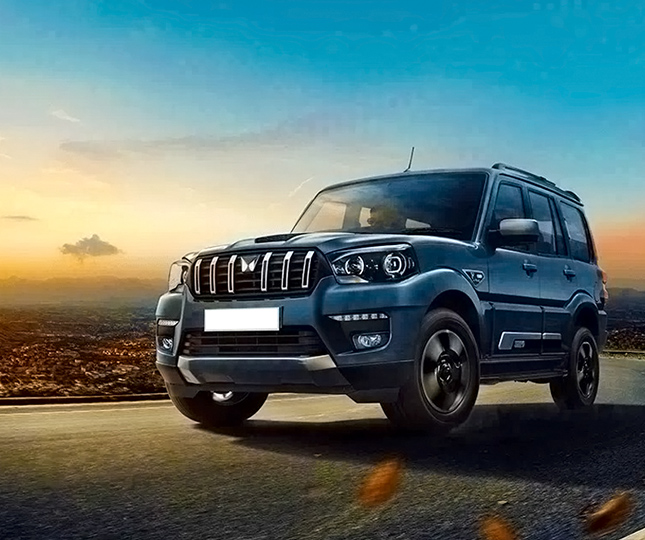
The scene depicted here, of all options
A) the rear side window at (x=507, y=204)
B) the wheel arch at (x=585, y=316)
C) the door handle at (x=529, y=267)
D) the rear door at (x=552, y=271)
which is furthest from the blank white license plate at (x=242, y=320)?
the wheel arch at (x=585, y=316)

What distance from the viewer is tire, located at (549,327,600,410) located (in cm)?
808

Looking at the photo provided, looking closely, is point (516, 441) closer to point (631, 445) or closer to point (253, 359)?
point (631, 445)

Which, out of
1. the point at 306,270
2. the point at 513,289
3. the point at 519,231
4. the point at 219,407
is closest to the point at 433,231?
the point at 519,231

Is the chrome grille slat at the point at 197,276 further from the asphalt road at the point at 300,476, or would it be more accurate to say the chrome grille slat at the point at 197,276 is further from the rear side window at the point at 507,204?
the rear side window at the point at 507,204

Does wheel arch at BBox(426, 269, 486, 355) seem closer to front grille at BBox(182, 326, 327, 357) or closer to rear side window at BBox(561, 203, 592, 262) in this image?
front grille at BBox(182, 326, 327, 357)

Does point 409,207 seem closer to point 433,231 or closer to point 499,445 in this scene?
point 433,231

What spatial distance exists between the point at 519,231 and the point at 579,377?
2.23 metres

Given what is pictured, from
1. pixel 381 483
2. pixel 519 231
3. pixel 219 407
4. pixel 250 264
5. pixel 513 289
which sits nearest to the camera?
pixel 381 483

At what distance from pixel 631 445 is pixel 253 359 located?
264cm

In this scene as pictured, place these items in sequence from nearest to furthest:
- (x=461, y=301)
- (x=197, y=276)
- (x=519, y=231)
Result: (x=197, y=276) < (x=461, y=301) < (x=519, y=231)

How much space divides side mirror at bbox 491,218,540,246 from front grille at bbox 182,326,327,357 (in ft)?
6.69

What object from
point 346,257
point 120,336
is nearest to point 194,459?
point 346,257

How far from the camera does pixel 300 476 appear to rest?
462cm

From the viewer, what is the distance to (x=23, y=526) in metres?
3.52
